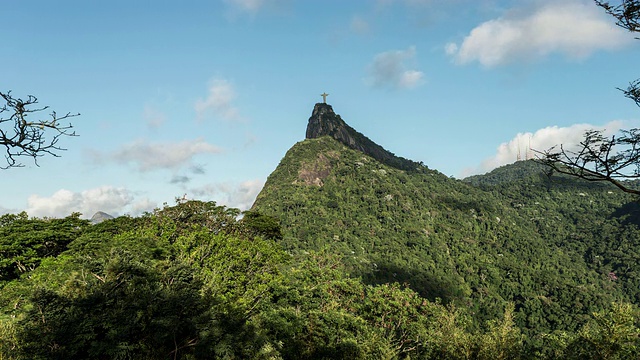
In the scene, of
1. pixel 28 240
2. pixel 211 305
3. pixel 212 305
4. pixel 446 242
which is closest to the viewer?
pixel 211 305

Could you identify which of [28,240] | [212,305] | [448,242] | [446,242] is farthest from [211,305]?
[448,242]

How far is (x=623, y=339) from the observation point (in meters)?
23.8

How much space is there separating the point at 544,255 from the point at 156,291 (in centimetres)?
18235

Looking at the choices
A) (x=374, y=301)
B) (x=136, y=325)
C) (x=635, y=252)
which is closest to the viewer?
(x=136, y=325)

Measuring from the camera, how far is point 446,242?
159m

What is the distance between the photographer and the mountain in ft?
388

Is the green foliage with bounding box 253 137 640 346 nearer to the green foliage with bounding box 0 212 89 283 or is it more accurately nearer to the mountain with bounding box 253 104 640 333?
the mountain with bounding box 253 104 640 333

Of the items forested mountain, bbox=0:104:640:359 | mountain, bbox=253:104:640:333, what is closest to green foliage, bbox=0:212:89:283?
forested mountain, bbox=0:104:640:359

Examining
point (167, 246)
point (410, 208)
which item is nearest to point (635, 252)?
point (410, 208)

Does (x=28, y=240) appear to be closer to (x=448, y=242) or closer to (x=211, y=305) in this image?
(x=211, y=305)

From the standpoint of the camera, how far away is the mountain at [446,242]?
118 meters

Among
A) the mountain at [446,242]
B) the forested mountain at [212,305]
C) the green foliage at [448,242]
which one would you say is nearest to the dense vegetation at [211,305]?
the forested mountain at [212,305]

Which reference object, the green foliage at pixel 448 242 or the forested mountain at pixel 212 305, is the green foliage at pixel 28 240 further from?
the green foliage at pixel 448 242

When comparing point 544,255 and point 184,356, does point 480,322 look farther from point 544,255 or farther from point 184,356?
point 184,356
